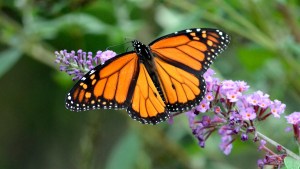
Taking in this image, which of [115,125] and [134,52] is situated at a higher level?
[115,125]

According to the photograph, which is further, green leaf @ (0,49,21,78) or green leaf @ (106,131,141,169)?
green leaf @ (106,131,141,169)

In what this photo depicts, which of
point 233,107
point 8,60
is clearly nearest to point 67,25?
point 8,60

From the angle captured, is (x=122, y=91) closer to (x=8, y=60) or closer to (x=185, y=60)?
(x=185, y=60)

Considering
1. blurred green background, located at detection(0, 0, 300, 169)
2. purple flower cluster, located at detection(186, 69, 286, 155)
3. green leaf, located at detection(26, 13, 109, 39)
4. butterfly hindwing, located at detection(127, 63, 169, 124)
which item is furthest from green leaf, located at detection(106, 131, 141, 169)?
purple flower cluster, located at detection(186, 69, 286, 155)

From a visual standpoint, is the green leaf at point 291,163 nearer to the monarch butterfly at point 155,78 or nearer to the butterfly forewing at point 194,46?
the monarch butterfly at point 155,78

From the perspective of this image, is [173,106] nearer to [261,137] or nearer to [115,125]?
[261,137]

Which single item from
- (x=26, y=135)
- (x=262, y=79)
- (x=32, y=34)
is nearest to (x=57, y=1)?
(x=32, y=34)

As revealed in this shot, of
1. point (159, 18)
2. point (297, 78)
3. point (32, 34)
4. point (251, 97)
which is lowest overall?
point (251, 97)

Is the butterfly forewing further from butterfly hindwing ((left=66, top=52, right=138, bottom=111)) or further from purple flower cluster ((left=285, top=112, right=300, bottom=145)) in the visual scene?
purple flower cluster ((left=285, top=112, right=300, bottom=145))
